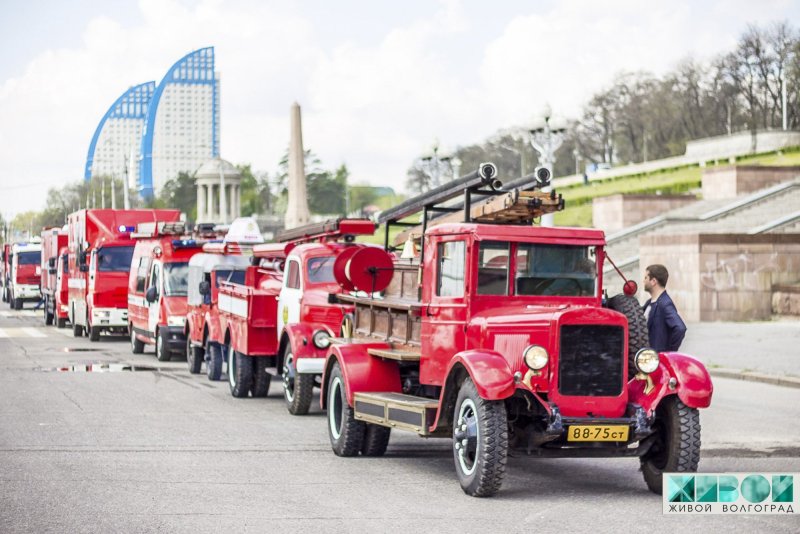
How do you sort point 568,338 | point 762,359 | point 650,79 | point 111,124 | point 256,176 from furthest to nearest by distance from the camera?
1. point 256,176
2. point 650,79
3. point 111,124
4. point 762,359
5. point 568,338

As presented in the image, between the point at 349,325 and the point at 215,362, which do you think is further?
the point at 215,362

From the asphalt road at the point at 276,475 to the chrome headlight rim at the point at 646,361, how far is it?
1.00 metres

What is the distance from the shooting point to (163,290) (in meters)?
Answer: 26.9

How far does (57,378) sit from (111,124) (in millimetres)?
38604

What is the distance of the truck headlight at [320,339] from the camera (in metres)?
16.5

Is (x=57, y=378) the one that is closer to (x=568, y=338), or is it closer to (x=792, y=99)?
(x=568, y=338)

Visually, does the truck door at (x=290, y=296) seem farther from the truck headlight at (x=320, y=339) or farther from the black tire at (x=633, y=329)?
the black tire at (x=633, y=329)

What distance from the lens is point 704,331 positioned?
101 ft

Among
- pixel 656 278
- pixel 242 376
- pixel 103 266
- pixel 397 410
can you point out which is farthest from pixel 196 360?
pixel 656 278

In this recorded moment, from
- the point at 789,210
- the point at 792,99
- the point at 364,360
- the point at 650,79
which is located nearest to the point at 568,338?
the point at 364,360

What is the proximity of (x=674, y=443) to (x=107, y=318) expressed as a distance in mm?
24540

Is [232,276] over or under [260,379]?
over

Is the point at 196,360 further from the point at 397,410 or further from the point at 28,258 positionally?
the point at 28,258
